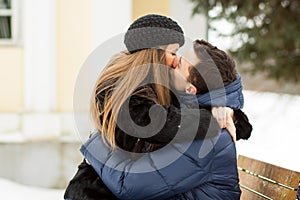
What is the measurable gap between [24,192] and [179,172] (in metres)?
3.61

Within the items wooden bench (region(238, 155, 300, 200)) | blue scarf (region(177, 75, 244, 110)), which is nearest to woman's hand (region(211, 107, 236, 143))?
blue scarf (region(177, 75, 244, 110))

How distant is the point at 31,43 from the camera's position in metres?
5.56

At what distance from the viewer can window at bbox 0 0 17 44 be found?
570cm

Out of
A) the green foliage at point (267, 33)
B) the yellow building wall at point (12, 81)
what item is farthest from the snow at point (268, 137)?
the green foliage at point (267, 33)

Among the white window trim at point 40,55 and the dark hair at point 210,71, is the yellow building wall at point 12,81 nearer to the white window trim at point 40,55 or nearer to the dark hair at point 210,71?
the white window trim at point 40,55

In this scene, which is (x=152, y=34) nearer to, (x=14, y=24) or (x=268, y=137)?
(x=14, y=24)

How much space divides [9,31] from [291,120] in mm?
5802

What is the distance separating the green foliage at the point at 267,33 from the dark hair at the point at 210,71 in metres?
6.79

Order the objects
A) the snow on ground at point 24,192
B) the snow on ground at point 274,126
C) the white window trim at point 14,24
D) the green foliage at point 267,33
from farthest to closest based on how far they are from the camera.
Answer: the green foliage at point 267,33
the snow on ground at point 274,126
the white window trim at point 14,24
the snow on ground at point 24,192

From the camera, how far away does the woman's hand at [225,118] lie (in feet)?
6.93

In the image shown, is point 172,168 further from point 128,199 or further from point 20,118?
point 20,118

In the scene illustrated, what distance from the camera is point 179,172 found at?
6.64 feet

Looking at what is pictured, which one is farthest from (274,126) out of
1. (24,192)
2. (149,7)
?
(24,192)

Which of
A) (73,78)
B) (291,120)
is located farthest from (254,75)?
(73,78)
